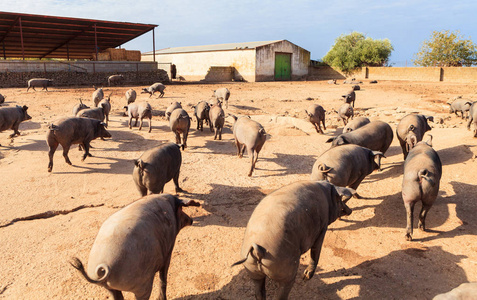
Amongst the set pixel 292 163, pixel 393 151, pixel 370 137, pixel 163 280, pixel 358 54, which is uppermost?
pixel 358 54

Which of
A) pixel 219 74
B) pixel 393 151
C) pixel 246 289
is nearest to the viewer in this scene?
pixel 246 289

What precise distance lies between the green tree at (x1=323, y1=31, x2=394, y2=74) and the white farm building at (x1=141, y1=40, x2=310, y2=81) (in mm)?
3645

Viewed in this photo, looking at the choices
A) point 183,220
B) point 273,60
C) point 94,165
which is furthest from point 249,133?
point 273,60

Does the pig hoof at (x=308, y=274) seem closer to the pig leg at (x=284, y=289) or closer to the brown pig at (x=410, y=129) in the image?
the pig leg at (x=284, y=289)

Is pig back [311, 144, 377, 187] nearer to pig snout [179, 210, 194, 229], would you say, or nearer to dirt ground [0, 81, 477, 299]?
dirt ground [0, 81, 477, 299]

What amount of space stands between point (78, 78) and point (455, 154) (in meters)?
25.7

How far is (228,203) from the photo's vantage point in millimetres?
6754

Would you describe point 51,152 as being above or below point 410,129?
below

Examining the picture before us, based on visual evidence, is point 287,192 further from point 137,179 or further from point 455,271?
point 137,179

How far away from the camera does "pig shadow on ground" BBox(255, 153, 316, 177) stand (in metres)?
8.71

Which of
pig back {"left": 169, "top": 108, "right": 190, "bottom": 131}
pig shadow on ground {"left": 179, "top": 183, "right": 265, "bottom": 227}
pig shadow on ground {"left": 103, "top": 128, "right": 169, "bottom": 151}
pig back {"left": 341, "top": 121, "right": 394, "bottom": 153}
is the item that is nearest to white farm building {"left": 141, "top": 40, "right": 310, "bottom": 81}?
pig shadow on ground {"left": 103, "top": 128, "right": 169, "bottom": 151}

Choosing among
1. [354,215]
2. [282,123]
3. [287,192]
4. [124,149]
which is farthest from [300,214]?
[282,123]

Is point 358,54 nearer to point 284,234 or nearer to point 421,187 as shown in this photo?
point 421,187

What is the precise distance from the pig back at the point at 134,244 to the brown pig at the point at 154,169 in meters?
1.98
